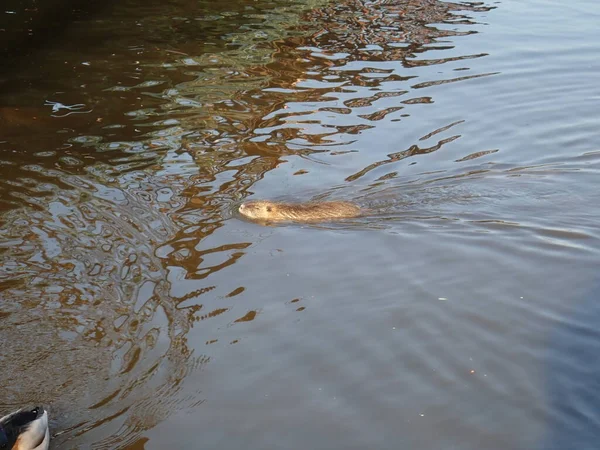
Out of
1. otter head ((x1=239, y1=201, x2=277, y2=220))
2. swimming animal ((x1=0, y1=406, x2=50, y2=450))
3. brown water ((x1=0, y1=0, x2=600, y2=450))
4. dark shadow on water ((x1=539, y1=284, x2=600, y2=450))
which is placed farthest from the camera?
otter head ((x1=239, y1=201, x2=277, y2=220))

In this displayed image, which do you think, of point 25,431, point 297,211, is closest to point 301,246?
point 297,211

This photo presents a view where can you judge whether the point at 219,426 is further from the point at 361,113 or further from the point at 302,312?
the point at 361,113

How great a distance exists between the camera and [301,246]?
771 cm

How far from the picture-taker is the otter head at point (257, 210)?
8.01 m

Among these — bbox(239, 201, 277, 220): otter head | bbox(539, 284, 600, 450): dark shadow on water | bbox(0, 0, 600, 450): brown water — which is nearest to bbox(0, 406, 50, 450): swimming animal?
bbox(0, 0, 600, 450): brown water

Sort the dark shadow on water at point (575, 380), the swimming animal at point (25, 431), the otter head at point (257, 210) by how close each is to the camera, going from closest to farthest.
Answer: the swimming animal at point (25, 431) < the dark shadow on water at point (575, 380) < the otter head at point (257, 210)

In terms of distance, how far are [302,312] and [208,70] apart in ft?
22.7

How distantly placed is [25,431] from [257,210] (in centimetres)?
390

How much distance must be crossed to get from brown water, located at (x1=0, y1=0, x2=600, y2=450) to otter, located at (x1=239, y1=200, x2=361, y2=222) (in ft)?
0.44

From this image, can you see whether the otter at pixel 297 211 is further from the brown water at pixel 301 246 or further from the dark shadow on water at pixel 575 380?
the dark shadow on water at pixel 575 380

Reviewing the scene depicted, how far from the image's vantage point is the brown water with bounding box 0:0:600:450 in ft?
17.9

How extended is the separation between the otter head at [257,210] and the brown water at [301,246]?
0.52 ft

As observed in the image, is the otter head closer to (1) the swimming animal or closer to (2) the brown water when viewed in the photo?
(2) the brown water

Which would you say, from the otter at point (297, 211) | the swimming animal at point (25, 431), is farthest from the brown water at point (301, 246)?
the swimming animal at point (25, 431)
